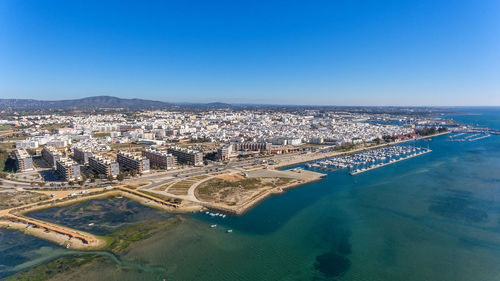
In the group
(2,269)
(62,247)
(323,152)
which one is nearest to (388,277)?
(62,247)

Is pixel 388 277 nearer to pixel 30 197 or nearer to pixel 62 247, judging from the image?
pixel 62 247

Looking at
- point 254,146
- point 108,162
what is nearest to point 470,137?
point 254,146

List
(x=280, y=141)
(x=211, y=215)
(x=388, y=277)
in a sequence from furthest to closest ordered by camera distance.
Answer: (x=280, y=141), (x=211, y=215), (x=388, y=277)

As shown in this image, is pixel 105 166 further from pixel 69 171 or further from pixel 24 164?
pixel 24 164

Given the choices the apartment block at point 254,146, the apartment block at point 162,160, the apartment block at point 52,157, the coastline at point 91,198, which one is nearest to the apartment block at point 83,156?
the apartment block at point 52,157

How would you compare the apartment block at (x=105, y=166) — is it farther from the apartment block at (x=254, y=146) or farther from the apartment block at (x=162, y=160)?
the apartment block at (x=254, y=146)

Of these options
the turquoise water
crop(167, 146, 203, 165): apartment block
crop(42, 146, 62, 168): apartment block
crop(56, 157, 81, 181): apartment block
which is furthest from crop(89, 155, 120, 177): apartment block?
the turquoise water
